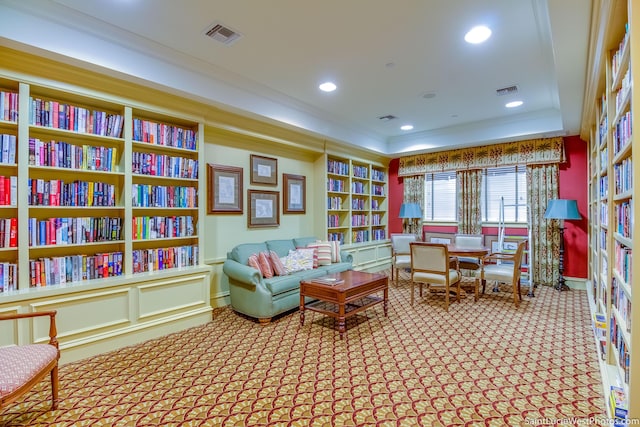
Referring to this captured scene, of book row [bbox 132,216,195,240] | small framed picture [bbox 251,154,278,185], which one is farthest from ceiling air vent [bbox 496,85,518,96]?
book row [bbox 132,216,195,240]

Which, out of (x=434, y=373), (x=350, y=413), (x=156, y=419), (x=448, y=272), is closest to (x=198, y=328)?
(x=156, y=419)

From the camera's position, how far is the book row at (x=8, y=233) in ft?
8.54

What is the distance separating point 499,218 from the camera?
5910mm

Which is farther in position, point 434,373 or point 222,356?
point 222,356

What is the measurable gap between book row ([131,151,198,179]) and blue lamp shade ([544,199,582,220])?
5.44 m

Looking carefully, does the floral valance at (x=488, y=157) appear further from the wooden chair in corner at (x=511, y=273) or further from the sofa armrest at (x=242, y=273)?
the sofa armrest at (x=242, y=273)

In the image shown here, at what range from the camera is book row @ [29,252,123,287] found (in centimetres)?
277

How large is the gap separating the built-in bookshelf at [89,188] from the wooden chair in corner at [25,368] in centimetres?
97

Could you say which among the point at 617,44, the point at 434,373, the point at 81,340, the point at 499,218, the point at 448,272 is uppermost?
the point at 617,44

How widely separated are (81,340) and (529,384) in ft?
12.4

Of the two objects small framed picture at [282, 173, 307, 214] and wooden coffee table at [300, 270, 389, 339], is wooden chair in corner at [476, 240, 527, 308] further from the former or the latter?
small framed picture at [282, 173, 307, 214]

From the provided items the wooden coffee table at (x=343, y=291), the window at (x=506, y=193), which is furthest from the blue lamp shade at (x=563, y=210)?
the wooden coffee table at (x=343, y=291)

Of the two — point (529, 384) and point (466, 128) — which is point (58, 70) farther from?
point (466, 128)

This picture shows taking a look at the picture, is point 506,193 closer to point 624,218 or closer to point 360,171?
point 360,171
